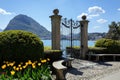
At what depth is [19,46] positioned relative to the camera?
9.34 m

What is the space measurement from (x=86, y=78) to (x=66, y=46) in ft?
21.7

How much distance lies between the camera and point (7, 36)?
943cm

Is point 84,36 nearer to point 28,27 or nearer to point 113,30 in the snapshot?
point 113,30

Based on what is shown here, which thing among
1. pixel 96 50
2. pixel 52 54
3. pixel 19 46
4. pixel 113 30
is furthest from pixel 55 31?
pixel 113 30

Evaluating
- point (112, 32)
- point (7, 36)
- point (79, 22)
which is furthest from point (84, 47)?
point (112, 32)

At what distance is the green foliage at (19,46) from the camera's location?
917cm

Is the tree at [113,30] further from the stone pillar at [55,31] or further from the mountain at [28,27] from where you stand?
the stone pillar at [55,31]

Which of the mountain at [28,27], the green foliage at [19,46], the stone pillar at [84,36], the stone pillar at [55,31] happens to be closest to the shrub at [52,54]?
the stone pillar at [55,31]

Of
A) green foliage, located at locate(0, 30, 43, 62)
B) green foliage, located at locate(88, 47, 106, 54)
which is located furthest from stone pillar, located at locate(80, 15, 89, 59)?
green foliage, located at locate(0, 30, 43, 62)

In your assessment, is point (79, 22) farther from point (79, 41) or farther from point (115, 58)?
point (115, 58)

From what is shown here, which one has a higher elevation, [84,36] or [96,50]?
[84,36]

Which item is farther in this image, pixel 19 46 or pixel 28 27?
pixel 28 27

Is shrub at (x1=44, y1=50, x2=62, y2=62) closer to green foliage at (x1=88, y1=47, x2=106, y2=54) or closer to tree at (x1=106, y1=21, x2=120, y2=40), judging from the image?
green foliage at (x1=88, y1=47, x2=106, y2=54)

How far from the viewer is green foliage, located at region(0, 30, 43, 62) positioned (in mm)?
9172
